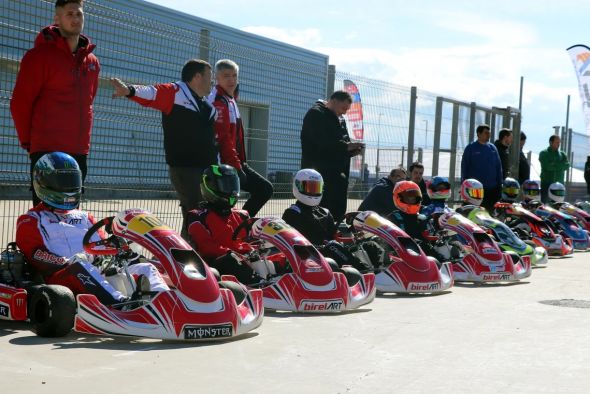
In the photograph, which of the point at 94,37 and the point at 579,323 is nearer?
the point at 579,323

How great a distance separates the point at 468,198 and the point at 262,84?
3.08m

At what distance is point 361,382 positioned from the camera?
14.9 ft

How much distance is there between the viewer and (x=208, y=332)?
5492 mm

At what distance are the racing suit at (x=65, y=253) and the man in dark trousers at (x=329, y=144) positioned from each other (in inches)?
160

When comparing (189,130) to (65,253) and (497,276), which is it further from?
(497,276)

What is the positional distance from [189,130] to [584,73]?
18.0m

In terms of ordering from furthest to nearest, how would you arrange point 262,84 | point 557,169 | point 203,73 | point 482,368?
1. point 557,169
2. point 262,84
3. point 203,73
4. point 482,368

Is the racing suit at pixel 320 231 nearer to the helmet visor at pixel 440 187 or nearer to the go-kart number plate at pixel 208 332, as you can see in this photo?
the helmet visor at pixel 440 187

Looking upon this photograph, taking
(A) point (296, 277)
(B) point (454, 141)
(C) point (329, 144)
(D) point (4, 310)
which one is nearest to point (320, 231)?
(A) point (296, 277)

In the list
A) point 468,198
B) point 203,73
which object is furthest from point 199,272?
point 468,198

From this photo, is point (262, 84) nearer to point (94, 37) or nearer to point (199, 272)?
point (94, 37)

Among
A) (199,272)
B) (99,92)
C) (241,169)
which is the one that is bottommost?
(199,272)

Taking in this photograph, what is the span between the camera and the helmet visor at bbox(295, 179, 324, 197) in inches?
329

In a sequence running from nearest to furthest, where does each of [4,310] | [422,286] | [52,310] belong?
[52,310], [4,310], [422,286]
